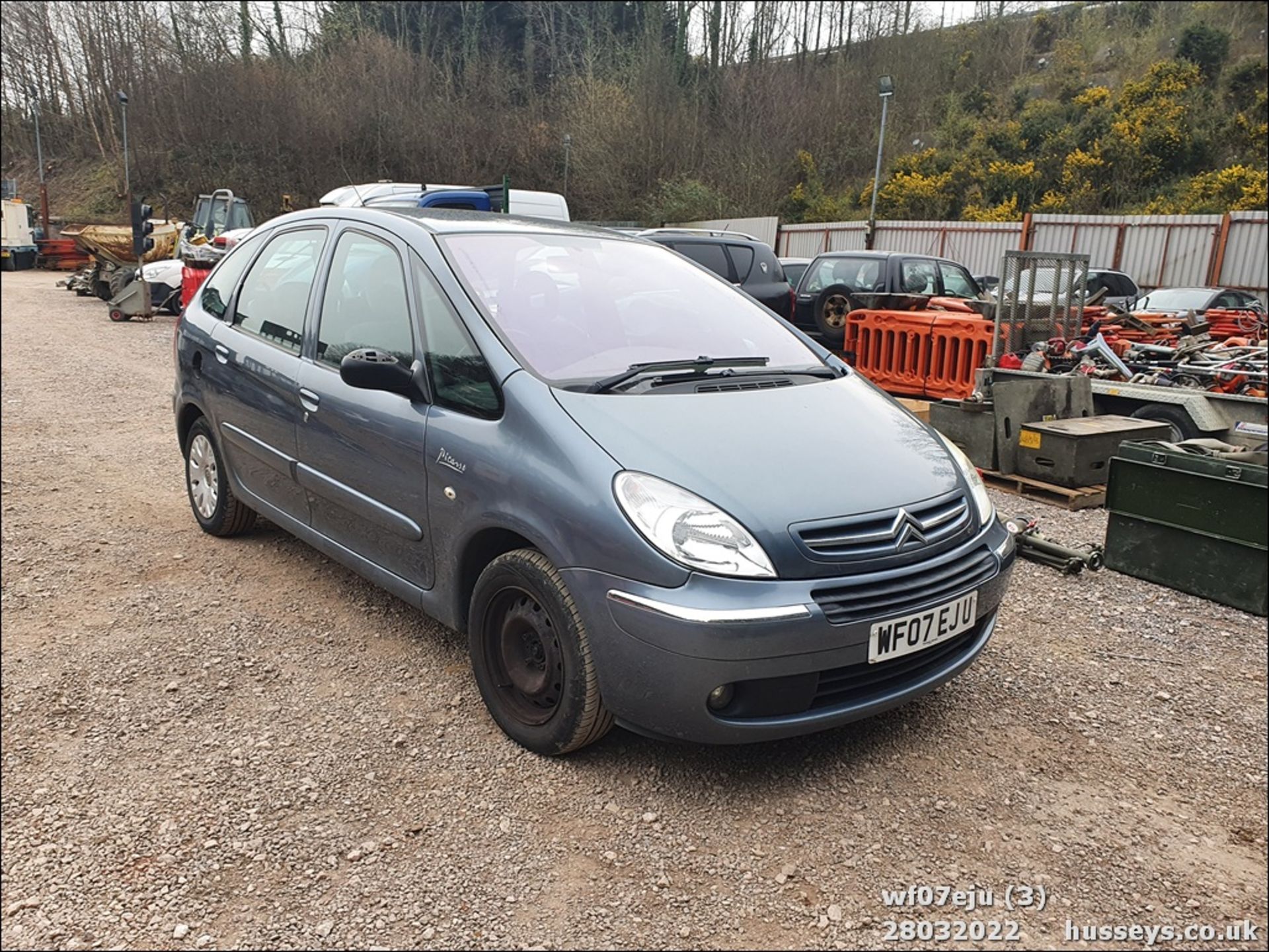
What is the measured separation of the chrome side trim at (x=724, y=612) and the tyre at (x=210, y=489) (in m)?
2.83

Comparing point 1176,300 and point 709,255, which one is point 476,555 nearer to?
point 709,255

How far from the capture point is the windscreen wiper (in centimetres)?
299

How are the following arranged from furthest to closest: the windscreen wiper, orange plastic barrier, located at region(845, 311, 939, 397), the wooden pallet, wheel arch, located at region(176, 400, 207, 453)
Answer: orange plastic barrier, located at region(845, 311, 939, 397) → the wooden pallet → wheel arch, located at region(176, 400, 207, 453) → the windscreen wiper

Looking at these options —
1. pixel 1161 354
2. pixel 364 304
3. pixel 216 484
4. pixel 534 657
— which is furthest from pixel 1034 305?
pixel 534 657

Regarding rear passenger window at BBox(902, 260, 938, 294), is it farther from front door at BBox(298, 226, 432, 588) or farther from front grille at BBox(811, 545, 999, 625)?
front grille at BBox(811, 545, 999, 625)

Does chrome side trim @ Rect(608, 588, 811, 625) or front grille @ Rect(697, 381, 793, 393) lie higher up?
front grille @ Rect(697, 381, 793, 393)

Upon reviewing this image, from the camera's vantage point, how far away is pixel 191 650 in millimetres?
3555

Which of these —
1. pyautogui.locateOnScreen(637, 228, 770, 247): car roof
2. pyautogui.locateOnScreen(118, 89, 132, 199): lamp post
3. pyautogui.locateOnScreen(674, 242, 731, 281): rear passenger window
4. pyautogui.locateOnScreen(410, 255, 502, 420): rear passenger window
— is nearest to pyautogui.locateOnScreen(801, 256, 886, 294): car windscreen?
pyautogui.locateOnScreen(637, 228, 770, 247): car roof

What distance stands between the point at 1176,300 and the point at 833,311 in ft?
19.8

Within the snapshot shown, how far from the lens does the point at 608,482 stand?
2.57 metres

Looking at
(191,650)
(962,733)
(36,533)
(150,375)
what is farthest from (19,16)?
(962,733)

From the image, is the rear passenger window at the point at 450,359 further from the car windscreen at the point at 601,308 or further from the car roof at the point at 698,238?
the car roof at the point at 698,238

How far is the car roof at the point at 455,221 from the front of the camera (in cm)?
361

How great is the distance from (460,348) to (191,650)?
1.62 meters
